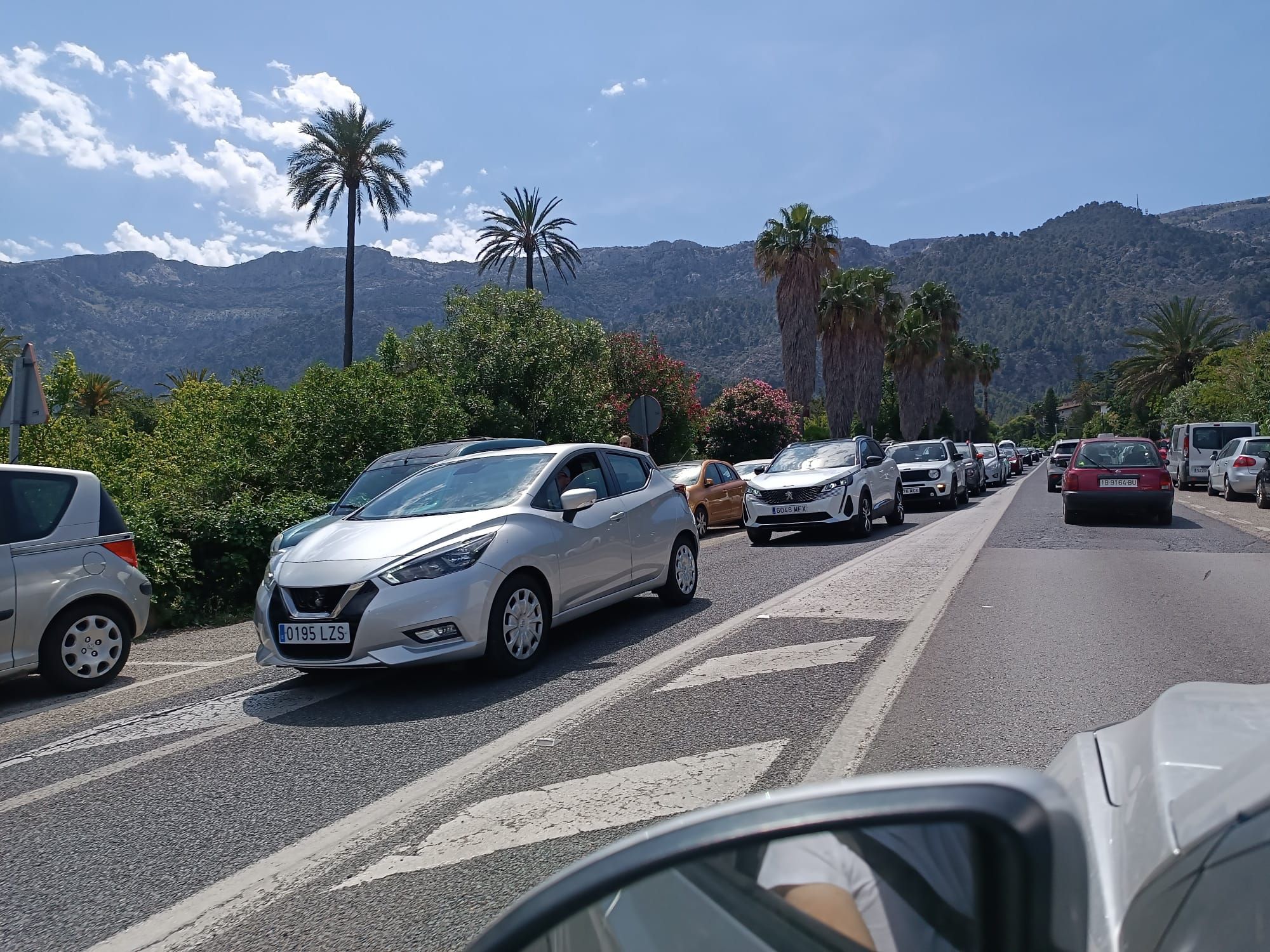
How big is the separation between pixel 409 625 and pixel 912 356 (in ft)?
172

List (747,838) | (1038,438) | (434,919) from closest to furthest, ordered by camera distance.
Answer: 1. (747,838)
2. (434,919)
3. (1038,438)

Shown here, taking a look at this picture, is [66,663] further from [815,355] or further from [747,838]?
[815,355]

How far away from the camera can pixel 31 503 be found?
702 centimetres

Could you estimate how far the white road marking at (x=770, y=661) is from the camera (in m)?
6.24

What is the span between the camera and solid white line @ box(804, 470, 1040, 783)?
14.4 feet

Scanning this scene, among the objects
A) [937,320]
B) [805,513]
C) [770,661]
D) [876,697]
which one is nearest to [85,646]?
[770,661]

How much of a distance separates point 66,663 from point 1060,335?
705 feet

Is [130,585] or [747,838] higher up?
[747,838]

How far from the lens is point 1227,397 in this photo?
137ft

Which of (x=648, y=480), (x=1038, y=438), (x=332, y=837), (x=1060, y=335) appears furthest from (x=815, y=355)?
(x=1060, y=335)

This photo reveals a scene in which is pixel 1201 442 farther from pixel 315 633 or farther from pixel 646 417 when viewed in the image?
pixel 315 633

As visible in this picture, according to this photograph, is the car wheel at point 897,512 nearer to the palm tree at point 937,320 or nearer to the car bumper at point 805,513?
the car bumper at point 805,513

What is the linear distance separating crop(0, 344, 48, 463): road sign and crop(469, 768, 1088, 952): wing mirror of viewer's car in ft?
34.4

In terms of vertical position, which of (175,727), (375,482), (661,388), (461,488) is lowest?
(175,727)
